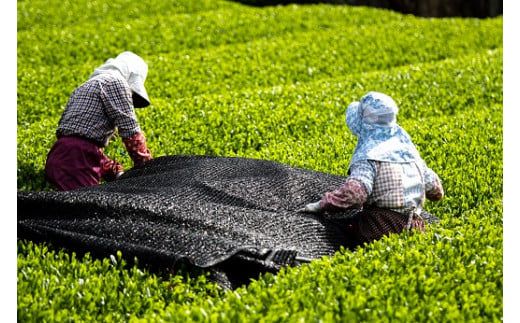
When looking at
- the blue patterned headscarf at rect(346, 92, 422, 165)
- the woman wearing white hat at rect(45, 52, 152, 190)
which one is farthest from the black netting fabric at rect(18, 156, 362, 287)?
the blue patterned headscarf at rect(346, 92, 422, 165)

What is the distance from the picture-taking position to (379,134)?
5270 mm

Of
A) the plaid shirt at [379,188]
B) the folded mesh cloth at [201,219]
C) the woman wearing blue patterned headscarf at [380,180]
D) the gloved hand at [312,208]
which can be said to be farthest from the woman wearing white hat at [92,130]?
the plaid shirt at [379,188]

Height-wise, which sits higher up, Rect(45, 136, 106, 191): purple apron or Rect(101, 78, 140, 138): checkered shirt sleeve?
Rect(101, 78, 140, 138): checkered shirt sleeve

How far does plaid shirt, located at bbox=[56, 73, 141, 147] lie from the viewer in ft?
20.6

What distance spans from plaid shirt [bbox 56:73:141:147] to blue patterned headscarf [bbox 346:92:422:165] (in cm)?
188

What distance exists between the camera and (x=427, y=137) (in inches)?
306

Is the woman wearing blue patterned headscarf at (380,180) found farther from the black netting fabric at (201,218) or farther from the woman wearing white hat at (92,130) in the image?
the woman wearing white hat at (92,130)

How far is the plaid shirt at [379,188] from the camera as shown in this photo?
16.7 feet

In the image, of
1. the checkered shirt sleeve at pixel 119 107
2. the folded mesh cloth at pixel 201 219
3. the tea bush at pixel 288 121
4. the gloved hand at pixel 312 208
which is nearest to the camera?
the tea bush at pixel 288 121

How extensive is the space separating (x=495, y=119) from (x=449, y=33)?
5476mm

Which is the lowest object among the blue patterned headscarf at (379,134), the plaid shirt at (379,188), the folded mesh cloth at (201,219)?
the folded mesh cloth at (201,219)

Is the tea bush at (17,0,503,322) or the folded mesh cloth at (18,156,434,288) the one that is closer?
the tea bush at (17,0,503,322)

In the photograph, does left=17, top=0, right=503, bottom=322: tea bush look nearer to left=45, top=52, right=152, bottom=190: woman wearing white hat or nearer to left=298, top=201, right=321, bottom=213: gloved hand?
left=298, top=201, right=321, bottom=213: gloved hand

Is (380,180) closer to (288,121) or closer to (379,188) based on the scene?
(379,188)
